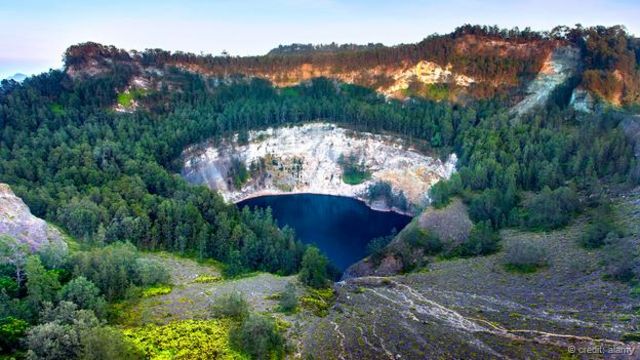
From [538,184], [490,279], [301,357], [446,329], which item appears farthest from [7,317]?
[538,184]

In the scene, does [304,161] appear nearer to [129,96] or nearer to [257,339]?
[129,96]

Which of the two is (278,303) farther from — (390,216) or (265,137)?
(265,137)

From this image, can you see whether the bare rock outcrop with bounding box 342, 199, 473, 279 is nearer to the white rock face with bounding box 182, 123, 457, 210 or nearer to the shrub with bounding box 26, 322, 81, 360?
the white rock face with bounding box 182, 123, 457, 210

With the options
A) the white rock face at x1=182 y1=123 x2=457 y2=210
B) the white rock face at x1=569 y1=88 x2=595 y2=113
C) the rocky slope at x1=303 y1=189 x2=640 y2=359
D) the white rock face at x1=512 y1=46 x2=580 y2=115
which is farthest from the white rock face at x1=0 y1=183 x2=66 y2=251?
the white rock face at x1=569 y1=88 x2=595 y2=113

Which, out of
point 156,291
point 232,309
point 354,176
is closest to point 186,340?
point 232,309

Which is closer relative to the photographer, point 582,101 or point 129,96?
point 582,101

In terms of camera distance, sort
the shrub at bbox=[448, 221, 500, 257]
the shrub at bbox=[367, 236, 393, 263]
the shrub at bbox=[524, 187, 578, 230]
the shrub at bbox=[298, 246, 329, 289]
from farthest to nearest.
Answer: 1. the shrub at bbox=[367, 236, 393, 263]
2. the shrub at bbox=[524, 187, 578, 230]
3. the shrub at bbox=[448, 221, 500, 257]
4. the shrub at bbox=[298, 246, 329, 289]
